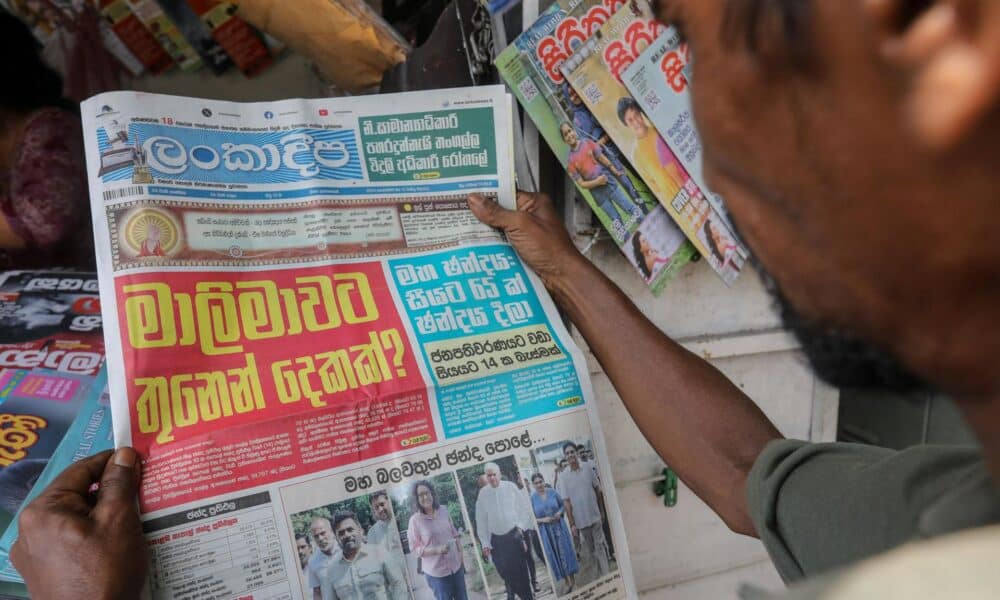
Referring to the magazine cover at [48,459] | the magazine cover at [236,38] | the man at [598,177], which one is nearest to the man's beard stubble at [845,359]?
the man at [598,177]

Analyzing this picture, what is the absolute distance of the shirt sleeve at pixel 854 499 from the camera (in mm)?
354

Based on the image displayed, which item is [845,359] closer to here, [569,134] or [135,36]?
[569,134]

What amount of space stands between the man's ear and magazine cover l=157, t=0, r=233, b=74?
1337 millimetres

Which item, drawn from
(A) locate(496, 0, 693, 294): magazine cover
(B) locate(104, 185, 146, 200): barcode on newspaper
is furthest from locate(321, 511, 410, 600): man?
(A) locate(496, 0, 693, 294): magazine cover

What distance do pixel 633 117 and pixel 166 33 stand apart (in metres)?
0.98

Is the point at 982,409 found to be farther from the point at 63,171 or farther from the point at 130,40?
the point at 130,40

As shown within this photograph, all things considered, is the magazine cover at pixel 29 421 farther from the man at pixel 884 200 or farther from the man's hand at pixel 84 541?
the man at pixel 884 200

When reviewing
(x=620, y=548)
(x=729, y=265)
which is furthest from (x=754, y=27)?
(x=729, y=265)

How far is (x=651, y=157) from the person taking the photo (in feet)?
2.84

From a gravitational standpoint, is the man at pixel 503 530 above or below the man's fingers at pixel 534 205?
below

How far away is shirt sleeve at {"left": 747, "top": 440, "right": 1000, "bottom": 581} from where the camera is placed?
1.16 ft

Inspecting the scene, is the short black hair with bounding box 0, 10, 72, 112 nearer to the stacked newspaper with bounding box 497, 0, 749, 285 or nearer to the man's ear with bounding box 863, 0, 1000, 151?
the stacked newspaper with bounding box 497, 0, 749, 285

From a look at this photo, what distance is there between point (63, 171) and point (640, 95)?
79cm

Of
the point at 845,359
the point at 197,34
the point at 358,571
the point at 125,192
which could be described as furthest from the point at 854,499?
the point at 197,34
